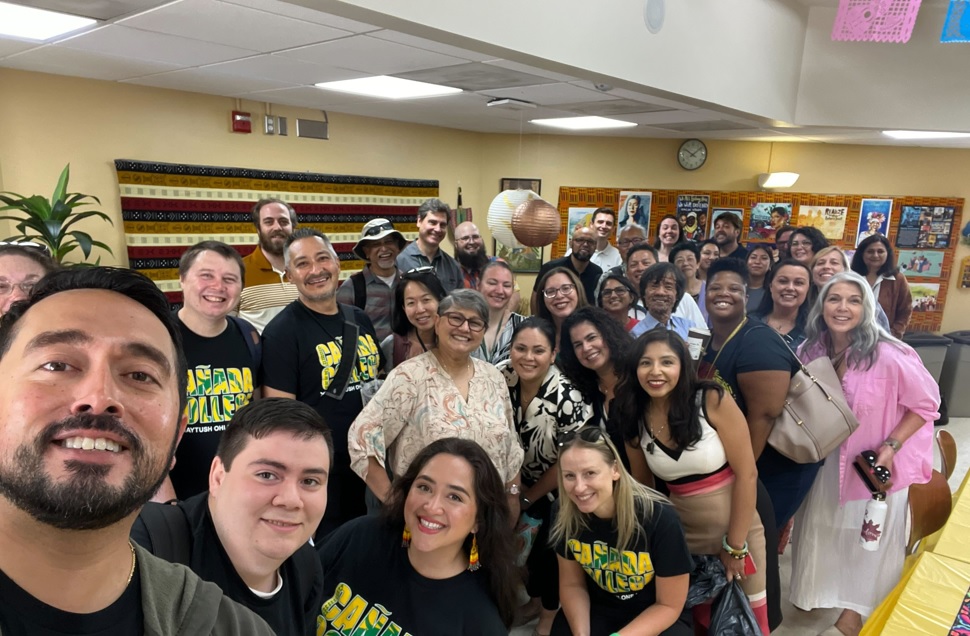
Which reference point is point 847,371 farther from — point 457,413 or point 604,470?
point 457,413

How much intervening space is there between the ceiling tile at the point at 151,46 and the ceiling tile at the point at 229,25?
0.11 metres

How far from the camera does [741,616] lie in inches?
73.9

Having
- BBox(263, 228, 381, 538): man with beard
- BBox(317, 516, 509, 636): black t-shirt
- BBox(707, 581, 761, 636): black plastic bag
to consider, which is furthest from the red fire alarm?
BBox(707, 581, 761, 636): black plastic bag

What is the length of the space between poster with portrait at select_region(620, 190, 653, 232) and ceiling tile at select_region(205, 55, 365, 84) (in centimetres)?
413

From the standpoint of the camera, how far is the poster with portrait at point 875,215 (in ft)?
20.1

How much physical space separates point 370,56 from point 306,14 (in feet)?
2.25

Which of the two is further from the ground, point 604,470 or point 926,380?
point 926,380

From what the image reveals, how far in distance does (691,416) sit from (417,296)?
1.30 metres

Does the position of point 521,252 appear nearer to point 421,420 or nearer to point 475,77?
point 475,77

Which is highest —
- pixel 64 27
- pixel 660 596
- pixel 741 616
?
pixel 64 27

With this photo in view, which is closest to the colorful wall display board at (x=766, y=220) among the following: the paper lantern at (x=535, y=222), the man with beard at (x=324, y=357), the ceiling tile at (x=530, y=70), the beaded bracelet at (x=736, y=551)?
the paper lantern at (x=535, y=222)

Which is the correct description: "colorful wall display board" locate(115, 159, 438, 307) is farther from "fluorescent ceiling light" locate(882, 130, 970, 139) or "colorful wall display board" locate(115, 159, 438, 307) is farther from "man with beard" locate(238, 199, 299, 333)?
"fluorescent ceiling light" locate(882, 130, 970, 139)

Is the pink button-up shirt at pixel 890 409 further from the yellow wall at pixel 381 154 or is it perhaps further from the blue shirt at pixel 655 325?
the yellow wall at pixel 381 154

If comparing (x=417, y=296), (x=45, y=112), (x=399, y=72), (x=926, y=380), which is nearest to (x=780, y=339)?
(x=926, y=380)
